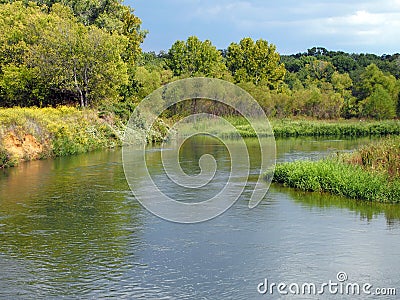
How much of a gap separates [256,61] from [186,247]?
188 feet

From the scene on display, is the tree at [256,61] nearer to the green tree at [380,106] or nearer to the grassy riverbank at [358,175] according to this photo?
the green tree at [380,106]

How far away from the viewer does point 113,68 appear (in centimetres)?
3772

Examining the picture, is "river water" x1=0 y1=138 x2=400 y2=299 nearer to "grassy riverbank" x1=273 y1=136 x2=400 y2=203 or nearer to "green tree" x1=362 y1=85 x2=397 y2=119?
"grassy riverbank" x1=273 y1=136 x2=400 y2=203

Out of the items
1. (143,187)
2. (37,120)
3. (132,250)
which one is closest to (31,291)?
(132,250)

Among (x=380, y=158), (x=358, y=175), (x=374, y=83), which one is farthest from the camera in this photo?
(x=374, y=83)

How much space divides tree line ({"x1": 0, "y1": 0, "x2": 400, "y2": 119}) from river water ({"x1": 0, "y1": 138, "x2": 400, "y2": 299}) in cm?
1946

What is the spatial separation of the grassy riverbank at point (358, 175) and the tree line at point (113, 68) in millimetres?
21352

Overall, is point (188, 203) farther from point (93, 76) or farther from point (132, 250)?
point (93, 76)

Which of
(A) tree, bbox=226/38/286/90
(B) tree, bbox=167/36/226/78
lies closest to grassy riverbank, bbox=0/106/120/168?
(B) tree, bbox=167/36/226/78

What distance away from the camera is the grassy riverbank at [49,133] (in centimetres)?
2677

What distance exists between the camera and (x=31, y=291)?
9898 mm

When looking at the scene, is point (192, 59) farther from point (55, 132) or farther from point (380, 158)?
point (380, 158)

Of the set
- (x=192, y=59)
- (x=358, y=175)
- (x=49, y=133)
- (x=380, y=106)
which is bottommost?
(x=358, y=175)

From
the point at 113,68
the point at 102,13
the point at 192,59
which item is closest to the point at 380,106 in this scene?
the point at 192,59
